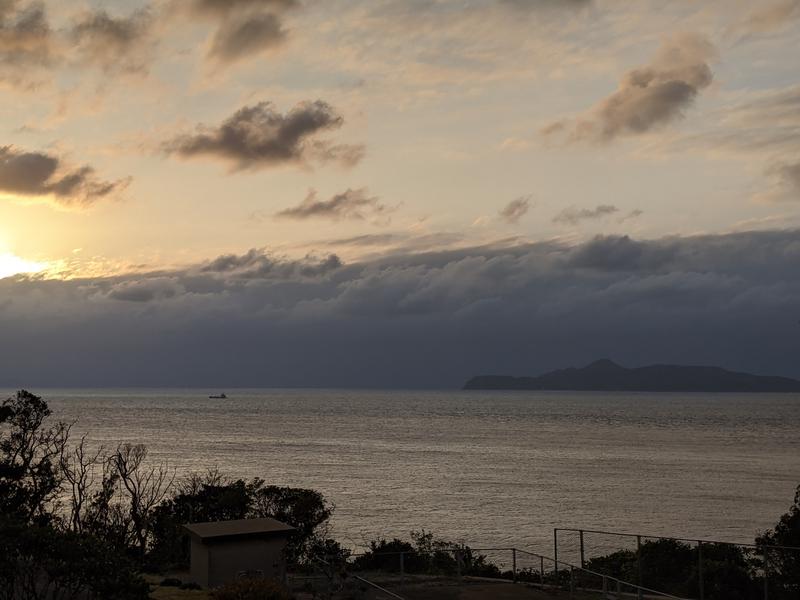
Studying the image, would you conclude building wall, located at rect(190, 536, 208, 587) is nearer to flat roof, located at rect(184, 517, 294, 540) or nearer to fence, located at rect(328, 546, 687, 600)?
flat roof, located at rect(184, 517, 294, 540)

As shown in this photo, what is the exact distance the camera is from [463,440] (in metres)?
161

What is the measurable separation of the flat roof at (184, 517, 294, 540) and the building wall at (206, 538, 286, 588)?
1.01ft

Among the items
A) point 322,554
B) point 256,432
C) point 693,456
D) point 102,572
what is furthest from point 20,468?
point 256,432

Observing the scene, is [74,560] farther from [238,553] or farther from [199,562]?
[199,562]

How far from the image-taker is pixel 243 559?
27.4 metres

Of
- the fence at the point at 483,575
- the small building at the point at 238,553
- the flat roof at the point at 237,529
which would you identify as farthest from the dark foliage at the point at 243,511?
the small building at the point at 238,553

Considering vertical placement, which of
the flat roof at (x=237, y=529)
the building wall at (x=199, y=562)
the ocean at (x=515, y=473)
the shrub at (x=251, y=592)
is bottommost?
the ocean at (x=515, y=473)

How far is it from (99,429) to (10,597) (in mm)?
171212

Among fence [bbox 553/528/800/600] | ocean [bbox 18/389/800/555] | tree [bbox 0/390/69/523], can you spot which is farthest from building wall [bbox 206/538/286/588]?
ocean [bbox 18/389/800/555]

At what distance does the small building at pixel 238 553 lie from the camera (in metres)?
27.1

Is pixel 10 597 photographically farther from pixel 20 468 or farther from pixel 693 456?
pixel 693 456

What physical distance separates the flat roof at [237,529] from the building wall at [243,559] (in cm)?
31

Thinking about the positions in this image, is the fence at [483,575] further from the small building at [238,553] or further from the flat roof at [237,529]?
the flat roof at [237,529]

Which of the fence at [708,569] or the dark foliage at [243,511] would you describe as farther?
the dark foliage at [243,511]
